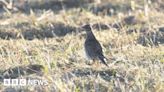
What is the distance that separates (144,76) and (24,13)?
624 centimetres

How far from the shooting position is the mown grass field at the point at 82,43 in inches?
322

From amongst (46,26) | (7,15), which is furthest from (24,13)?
(46,26)

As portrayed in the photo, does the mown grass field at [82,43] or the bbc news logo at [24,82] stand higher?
the mown grass field at [82,43]

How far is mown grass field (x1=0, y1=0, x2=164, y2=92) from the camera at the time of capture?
818 centimetres

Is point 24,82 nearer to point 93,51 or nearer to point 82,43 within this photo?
point 93,51

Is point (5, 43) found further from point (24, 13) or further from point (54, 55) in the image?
point (24, 13)

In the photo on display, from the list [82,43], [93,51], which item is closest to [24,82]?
Result: [93,51]

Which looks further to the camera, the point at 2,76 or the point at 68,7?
the point at 68,7

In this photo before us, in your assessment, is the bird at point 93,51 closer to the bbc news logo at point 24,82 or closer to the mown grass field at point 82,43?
the mown grass field at point 82,43

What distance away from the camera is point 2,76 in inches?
341

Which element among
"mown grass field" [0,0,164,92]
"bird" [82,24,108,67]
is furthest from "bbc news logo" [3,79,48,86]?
"bird" [82,24,108,67]

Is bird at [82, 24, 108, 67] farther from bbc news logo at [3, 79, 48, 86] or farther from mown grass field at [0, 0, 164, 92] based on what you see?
bbc news logo at [3, 79, 48, 86]

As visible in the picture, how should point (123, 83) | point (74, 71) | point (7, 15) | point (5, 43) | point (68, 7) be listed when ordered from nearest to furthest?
point (123, 83)
point (74, 71)
point (5, 43)
point (7, 15)
point (68, 7)

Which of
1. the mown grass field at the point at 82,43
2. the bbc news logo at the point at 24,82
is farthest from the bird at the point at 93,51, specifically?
the bbc news logo at the point at 24,82
